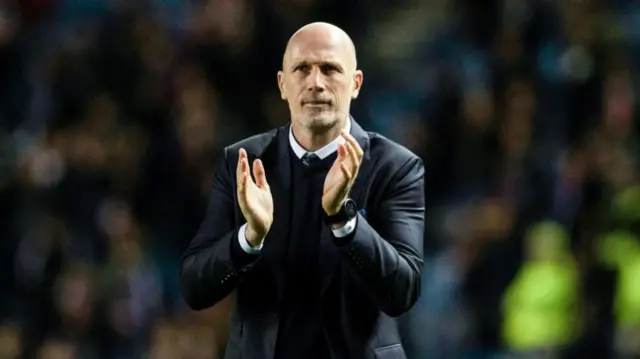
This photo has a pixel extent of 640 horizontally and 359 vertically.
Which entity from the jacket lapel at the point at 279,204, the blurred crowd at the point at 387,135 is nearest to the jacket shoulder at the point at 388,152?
the jacket lapel at the point at 279,204

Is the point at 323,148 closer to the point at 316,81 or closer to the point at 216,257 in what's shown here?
the point at 316,81

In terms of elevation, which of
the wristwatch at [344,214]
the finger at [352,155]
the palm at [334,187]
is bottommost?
the wristwatch at [344,214]

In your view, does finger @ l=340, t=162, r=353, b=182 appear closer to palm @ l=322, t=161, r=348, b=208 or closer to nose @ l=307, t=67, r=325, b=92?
palm @ l=322, t=161, r=348, b=208

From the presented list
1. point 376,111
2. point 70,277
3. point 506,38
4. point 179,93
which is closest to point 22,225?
Answer: point 70,277

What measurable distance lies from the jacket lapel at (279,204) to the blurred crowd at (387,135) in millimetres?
3591

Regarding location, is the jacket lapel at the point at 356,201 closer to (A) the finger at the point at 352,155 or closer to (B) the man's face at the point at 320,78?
(B) the man's face at the point at 320,78

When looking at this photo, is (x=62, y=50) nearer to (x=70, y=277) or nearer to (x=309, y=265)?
(x=70, y=277)

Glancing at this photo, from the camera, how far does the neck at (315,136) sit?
3.51 m

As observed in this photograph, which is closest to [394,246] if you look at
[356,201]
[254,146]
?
[356,201]

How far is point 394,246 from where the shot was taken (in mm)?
3441

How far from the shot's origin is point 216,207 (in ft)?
→ 11.8

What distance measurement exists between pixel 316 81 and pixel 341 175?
319mm

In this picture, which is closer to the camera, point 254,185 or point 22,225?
point 254,185

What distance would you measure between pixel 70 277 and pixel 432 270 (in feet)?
6.80
